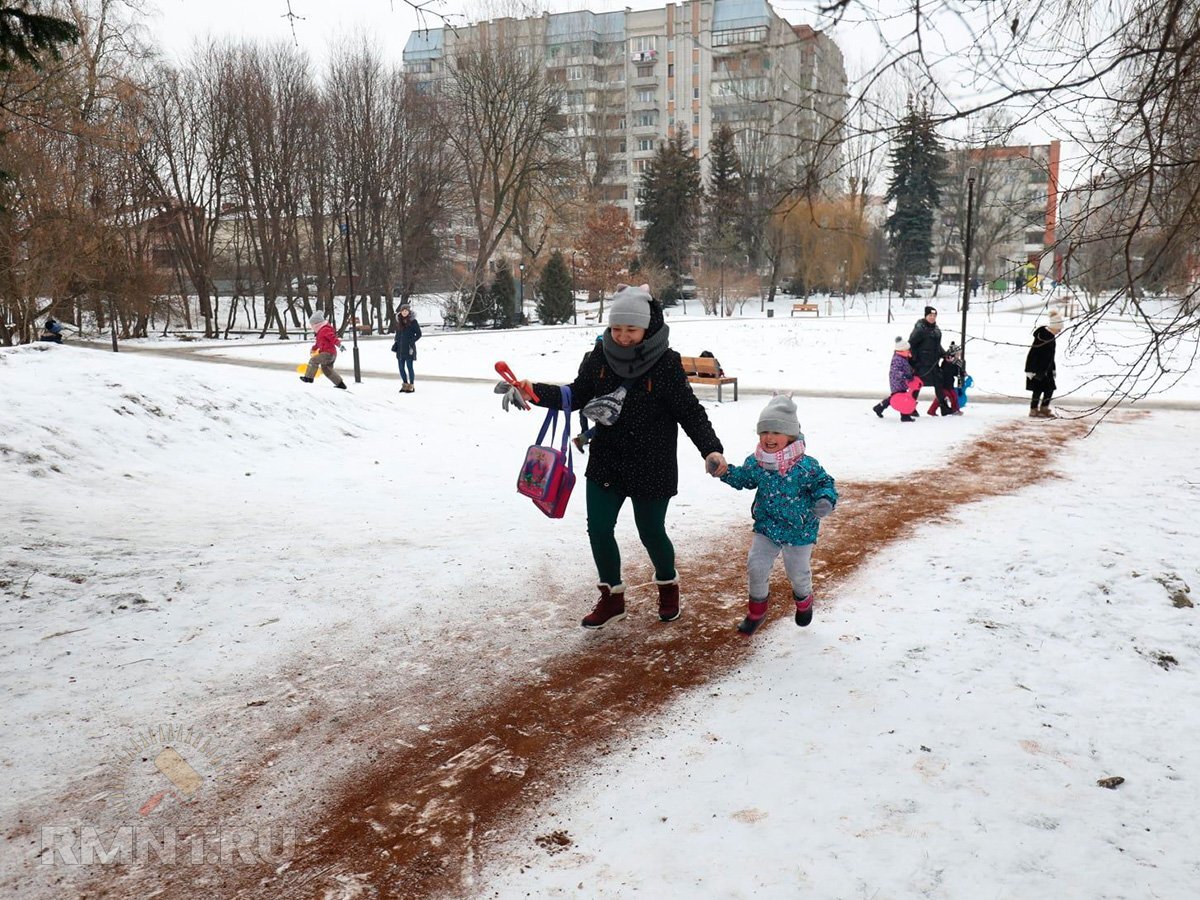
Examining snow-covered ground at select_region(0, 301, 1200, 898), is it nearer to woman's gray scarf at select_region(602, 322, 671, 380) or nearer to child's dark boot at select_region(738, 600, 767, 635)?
child's dark boot at select_region(738, 600, 767, 635)

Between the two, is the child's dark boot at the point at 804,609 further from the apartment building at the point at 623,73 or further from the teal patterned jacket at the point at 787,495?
the apartment building at the point at 623,73

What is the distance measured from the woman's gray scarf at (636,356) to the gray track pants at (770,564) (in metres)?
1.12

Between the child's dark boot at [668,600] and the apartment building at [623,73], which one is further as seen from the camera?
the apartment building at [623,73]

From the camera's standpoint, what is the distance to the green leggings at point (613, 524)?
486cm

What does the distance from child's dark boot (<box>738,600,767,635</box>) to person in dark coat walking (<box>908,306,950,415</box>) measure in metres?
9.55

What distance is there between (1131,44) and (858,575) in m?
→ 3.39

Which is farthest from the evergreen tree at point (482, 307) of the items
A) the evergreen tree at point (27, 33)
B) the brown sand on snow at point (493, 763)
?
the brown sand on snow at point (493, 763)

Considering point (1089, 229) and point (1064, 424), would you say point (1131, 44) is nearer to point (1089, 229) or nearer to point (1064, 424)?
point (1089, 229)

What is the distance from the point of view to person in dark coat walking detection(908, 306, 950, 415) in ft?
44.7

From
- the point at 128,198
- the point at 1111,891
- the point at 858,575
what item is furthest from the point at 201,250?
the point at 1111,891

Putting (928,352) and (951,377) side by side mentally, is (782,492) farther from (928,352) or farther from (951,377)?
(951,377)

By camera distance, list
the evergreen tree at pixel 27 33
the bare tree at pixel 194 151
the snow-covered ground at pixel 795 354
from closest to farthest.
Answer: the evergreen tree at pixel 27 33
the snow-covered ground at pixel 795 354
the bare tree at pixel 194 151

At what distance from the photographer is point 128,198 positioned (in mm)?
34750

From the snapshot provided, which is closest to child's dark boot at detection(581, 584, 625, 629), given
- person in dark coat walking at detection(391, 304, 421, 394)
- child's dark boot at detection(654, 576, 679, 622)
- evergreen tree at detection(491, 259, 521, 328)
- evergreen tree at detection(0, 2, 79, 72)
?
child's dark boot at detection(654, 576, 679, 622)
